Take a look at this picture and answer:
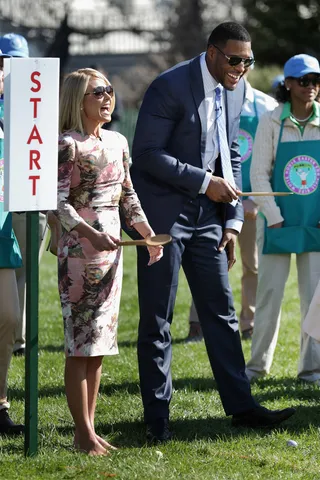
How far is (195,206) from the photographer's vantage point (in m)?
5.78

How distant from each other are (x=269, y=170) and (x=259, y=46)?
30.4 metres

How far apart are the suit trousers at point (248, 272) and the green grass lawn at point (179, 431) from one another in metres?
0.53

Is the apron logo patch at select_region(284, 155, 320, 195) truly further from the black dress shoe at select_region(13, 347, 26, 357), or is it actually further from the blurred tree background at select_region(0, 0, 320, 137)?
the blurred tree background at select_region(0, 0, 320, 137)

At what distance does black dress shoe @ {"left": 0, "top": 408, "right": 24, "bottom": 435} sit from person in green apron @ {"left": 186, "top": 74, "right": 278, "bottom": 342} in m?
Result: 3.18

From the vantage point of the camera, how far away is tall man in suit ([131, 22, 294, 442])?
558 cm

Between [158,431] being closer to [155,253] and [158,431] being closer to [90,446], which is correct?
[90,446]

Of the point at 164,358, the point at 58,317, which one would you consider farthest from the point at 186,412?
the point at 58,317

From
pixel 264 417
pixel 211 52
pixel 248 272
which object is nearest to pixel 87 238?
pixel 211 52

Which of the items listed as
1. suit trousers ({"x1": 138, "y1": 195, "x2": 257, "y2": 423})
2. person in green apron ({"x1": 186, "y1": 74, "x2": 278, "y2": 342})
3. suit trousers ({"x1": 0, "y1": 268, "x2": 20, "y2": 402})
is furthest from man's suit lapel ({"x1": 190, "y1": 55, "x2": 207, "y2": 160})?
person in green apron ({"x1": 186, "y1": 74, "x2": 278, "y2": 342})

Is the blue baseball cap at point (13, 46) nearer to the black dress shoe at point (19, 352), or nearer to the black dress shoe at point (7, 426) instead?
the black dress shoe at point (19, 352)

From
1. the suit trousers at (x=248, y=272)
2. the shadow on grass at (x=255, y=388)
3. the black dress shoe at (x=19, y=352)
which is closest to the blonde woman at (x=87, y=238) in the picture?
the shadow on grass at (x=255, y=388)

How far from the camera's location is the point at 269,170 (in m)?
7.27

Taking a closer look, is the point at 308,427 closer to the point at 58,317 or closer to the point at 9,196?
the point at 9,196

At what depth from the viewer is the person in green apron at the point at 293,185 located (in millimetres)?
7195
